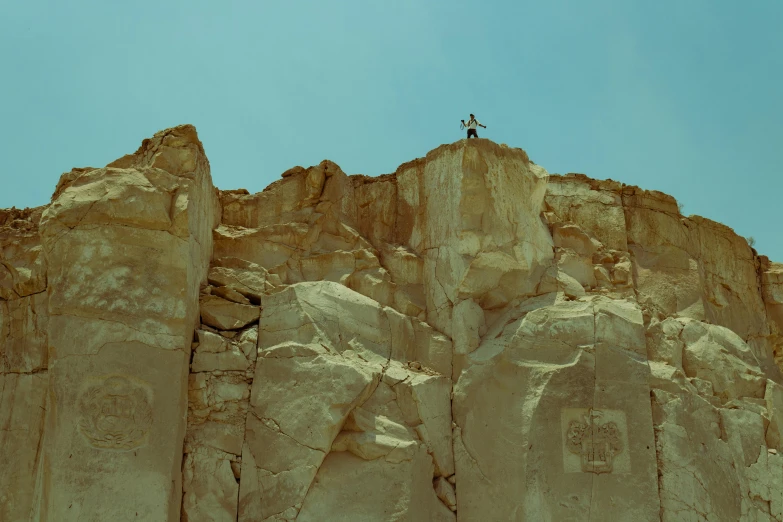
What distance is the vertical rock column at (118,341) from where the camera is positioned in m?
8.64

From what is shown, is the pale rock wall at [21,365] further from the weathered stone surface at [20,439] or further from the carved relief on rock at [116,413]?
the carved relief on rock at [116,413]

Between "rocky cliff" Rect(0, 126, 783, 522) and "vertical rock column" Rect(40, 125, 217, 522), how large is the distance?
0.07 ft

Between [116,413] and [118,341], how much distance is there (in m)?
0.66

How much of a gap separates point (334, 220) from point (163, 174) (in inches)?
87.7

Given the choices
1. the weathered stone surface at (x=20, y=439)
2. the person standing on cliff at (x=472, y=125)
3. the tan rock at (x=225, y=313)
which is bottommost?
the weathered stone surface at (x=20, y=439)

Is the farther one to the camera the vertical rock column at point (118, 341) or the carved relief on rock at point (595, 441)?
the carved relief on rock at point (595, 441)

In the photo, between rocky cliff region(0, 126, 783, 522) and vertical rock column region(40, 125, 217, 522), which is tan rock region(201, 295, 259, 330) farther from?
vertical rock column region(40, 125, 217, 522)

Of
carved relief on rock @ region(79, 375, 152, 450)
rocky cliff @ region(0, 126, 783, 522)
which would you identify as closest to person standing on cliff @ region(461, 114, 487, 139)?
rocky cliff @ region(0, 126, 783, 522)

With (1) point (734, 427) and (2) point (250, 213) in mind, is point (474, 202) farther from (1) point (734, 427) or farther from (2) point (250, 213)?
(1) point (734, 427)

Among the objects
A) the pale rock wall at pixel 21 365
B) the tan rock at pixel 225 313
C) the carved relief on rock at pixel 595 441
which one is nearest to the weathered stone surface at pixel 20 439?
the pale rock wall at pixel 21 365

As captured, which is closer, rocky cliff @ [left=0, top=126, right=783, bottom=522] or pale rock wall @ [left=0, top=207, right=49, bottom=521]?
rocky cliff @ [left=0, top=126, right=783, bottom=522]

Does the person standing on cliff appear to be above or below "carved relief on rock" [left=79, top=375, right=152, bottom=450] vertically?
above

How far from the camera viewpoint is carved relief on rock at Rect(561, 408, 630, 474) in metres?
9.77

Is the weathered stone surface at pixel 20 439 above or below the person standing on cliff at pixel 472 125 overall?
below
